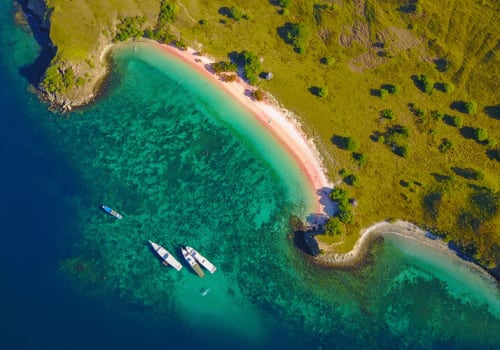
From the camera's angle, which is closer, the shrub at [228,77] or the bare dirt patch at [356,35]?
the bare dirt patch at [356,35]

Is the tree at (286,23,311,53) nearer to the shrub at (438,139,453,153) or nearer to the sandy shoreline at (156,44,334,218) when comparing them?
the sandy shoreline at (156,44,334,218)

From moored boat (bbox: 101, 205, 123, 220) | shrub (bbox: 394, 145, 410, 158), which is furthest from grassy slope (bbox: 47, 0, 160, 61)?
shrub (bbox: 394, 145, 410, 158)

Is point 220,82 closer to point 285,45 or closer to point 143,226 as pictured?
point 285,45

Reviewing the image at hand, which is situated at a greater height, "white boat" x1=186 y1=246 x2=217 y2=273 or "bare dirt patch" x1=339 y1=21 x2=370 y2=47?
"bare dirt patch" x1=339 y1=21 x2=370 y2=47

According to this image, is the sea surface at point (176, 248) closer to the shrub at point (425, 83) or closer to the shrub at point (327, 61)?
the shrub at point (327, 61)

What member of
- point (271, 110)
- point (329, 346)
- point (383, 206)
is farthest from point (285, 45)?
point (329, 346)

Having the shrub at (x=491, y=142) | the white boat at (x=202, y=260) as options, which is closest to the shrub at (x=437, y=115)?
the shrub at (x=491, y=142)

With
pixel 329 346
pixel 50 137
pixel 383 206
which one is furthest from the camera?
pixel 50 137
